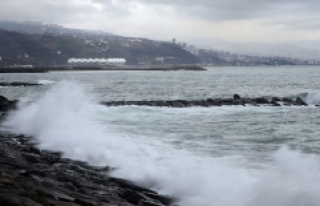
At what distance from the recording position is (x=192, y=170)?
937cm

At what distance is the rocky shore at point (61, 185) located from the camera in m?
5.65

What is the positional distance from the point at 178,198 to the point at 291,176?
203 centimetres

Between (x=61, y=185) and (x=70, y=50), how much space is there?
564ft

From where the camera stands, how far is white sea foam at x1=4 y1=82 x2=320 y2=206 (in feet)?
24.2

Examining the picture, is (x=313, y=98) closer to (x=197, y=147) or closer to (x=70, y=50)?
(x=197, y=147)

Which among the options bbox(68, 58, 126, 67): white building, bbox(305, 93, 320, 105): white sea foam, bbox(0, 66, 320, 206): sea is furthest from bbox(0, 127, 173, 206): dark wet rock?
bbox(68, 58, 126, 67): white building

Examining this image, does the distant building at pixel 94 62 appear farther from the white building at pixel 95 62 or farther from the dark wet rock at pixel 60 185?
the dark wet rock at pixel 60 185

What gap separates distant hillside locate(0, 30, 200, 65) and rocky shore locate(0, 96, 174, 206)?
496 feet

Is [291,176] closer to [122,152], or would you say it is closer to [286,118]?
[122,152]

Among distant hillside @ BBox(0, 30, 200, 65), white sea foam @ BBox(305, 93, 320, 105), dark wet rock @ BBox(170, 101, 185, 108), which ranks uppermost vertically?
distant hillside @ BBox(0, 30, 200, 65)

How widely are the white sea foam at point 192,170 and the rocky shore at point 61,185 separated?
0.58 m

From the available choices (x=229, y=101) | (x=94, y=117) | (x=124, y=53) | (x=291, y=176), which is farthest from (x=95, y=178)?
(x=124, y=53)

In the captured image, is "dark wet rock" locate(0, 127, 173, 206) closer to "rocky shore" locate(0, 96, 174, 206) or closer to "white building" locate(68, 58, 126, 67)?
"rocky shore" locate(0, 96, 174, 206)

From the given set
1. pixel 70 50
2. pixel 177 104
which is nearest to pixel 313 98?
pixel 177 104
